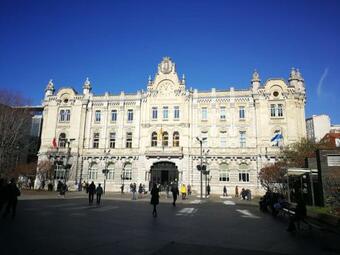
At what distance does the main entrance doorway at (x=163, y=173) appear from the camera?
1948 inches

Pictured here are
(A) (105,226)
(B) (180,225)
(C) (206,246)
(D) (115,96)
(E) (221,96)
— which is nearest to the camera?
(C) (206,246)

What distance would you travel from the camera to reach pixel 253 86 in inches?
1993

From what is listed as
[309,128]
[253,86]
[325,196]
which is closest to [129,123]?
[253,86]

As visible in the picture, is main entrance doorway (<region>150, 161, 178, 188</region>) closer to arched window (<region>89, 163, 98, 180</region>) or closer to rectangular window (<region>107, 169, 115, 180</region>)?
rectangular window (<region>107, 169, 115, 180</region>)

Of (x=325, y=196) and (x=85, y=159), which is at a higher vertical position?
(x=85, y=159)

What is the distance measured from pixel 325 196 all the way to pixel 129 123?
3916cm

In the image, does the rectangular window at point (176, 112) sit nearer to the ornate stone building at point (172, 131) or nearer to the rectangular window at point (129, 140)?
the ornate stone building at point (172, 131)

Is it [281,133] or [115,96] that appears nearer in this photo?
[281,133]

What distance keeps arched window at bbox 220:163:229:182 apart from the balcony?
7086 millimetres

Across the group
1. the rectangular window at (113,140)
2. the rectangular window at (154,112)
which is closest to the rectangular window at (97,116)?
the rectangular window at (113,140)

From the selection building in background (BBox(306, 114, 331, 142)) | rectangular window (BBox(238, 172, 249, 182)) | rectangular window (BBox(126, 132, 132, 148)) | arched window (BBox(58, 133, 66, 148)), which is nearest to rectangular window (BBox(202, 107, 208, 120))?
rectangular window (BBox(238, 172, 249, 182))

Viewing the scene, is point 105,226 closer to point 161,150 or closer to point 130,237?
point 130,237

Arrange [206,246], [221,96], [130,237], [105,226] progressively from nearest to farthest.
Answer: [206,246] < [130,237] < [105,226] < [221,96]

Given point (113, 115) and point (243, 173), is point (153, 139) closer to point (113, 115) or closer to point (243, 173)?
point (113, 115)
